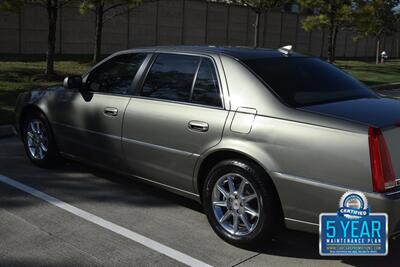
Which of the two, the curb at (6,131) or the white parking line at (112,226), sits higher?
the curb at (6,131)

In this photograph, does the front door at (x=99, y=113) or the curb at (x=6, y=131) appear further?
the curb at (x=6, y=131)

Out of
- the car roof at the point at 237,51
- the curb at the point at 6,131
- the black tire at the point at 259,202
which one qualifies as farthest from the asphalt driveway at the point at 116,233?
the curb at the point at 6,131

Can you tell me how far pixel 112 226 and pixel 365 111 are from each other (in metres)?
2.30

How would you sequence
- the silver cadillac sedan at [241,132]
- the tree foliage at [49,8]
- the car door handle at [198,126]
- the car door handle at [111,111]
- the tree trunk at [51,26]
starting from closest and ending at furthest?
the silver cadillac sedan at [241,132], the car door handle at [198,126], the car door handle at [111,111], the tree foliage at [49,8], the tree trunk at [51,26]

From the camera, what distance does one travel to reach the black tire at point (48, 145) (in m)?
6.10

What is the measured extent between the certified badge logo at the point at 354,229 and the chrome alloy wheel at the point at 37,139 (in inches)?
145

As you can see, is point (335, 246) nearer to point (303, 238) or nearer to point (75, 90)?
point (303, 238)

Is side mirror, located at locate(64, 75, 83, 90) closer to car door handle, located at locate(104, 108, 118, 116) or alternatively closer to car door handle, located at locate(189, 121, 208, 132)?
car door handle, located at locate(104, 108, 118, 116)

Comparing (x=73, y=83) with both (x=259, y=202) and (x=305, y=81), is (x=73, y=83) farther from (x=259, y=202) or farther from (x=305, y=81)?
(x=259, y=202)

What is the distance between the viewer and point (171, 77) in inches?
193

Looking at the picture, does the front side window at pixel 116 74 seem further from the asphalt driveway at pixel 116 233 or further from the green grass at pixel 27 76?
the green grass at pixel 27 76

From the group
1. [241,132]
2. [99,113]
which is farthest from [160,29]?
[241,132]

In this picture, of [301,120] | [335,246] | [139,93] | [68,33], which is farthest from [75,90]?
[68,33]

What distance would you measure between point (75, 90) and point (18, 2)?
822 cm
